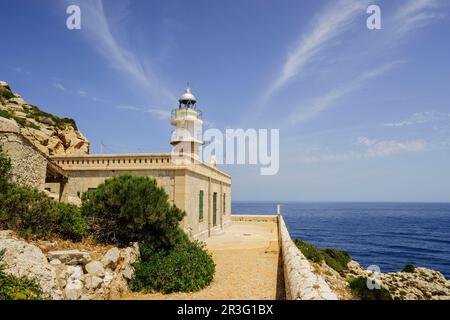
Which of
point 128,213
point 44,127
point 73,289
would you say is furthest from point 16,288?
point 44,127

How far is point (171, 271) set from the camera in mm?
9938

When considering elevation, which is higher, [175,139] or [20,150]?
[175,139]

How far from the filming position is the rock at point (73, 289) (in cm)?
776

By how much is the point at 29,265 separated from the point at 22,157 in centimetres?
775

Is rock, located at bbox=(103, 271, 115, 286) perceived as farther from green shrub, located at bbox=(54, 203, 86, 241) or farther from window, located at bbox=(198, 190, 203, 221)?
window, located at bbox=(198, 190, 203, 221)

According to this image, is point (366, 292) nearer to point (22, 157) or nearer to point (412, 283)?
point (412, 283)

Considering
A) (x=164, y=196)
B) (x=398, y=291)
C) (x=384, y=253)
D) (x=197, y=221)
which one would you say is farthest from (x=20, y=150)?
(x=384, y=253)

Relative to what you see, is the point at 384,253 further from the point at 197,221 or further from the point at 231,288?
the point at 231,288

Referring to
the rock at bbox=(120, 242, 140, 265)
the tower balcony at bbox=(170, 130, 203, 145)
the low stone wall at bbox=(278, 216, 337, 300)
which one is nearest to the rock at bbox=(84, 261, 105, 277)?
the rock at bbox=(120, 242, 140, 265)

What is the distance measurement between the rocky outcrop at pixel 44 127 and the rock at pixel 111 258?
13.8m

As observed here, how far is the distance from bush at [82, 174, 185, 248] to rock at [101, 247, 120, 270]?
42.3 inches

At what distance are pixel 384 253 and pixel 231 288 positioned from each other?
3923 centimetres

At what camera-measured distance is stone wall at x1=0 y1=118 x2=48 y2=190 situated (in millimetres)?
12898
